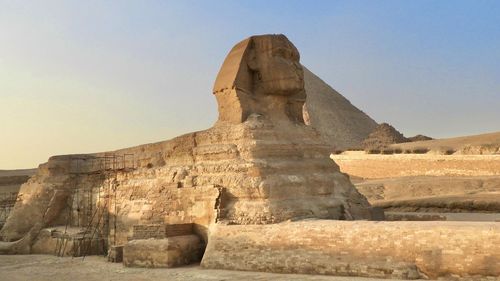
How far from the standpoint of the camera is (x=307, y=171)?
11.0 m

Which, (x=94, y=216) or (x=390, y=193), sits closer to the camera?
(x=94, y=216)

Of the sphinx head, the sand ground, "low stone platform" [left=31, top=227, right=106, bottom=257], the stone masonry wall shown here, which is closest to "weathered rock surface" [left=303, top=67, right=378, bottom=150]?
the stone masonry wall

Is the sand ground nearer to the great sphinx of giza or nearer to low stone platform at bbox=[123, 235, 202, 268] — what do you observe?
low stone platform at bbox=[123, 235, 202, 268]

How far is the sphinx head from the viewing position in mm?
11445

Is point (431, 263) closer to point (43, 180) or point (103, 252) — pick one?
point (103, 252)

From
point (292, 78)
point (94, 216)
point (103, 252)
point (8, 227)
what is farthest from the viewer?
point (8, 227)

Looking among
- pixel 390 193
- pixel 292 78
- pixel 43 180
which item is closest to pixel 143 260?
pixel 292 78

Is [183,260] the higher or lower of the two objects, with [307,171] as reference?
lower

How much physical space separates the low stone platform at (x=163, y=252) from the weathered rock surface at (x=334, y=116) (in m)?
35.8

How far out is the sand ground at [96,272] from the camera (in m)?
8.55

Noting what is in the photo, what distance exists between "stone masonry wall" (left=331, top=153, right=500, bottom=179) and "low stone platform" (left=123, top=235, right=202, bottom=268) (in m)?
20.9

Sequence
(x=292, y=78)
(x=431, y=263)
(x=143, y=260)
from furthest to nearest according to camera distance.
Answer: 1. (x=292, y=78)
2. (x=143, y=260)
3. (x=431, y=263)

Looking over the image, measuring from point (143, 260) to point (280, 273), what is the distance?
10.8ft

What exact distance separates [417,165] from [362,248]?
24073mm
